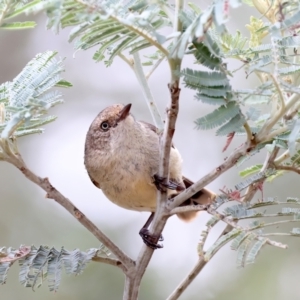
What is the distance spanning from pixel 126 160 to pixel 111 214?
2093 millimetres

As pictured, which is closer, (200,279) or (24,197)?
(200,279)

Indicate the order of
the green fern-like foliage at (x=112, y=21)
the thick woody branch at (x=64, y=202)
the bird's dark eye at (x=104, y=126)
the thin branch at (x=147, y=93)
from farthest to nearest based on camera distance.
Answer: the bird's dark eye at (x=104, y=126) → the thin branch at (x=147, y=93) → the thick woody branch at (x=64, y=202) → the green fern-like foliage at (x=112, y=21)

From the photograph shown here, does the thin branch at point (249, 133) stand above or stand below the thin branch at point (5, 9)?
below

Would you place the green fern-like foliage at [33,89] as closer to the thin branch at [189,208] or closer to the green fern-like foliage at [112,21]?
the green fern-like foliage at [112,21]

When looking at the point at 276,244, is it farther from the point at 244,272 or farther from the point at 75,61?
the point at 75,61

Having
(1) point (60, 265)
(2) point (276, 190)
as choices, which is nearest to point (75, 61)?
(2) point (276, 190)

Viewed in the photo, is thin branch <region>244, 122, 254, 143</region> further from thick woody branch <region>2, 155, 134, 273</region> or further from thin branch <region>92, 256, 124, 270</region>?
thin branch <region>92, 256, 124, 270</region>

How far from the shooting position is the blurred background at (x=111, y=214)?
13.8 feet

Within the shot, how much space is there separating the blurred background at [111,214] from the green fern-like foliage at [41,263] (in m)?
2.03

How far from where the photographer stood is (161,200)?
6.24 ft

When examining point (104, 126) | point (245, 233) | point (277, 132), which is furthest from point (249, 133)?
point (104, 126)

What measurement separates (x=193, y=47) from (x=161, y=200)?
0.63 metres

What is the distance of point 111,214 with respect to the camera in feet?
15.5

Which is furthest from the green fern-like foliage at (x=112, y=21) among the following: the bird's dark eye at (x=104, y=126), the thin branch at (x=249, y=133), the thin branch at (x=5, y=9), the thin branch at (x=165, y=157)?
the bird's dark eye at (x=104, y=126)
